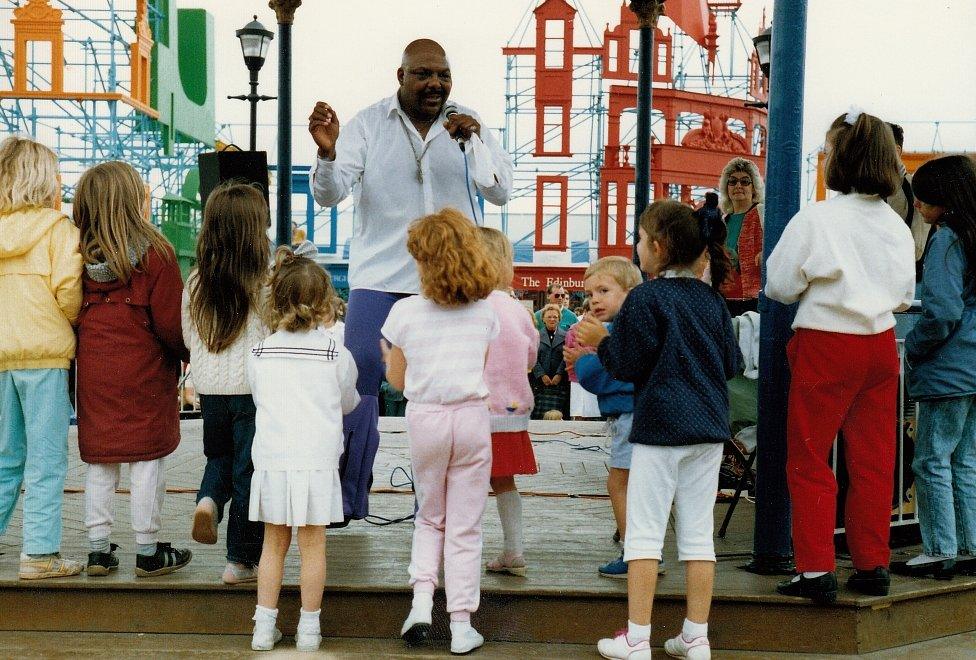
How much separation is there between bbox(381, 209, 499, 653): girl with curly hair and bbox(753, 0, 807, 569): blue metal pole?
1.18 meters

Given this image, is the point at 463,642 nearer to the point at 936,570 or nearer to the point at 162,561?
the point at 162,561

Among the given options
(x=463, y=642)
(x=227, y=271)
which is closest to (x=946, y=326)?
(x=463, y=642)

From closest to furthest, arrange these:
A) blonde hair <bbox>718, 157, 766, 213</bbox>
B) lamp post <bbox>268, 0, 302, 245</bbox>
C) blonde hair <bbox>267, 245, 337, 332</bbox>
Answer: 1. blonde hair <bbox>267, 245, 337, 332</bbox>
2. blonde hair <bbox>718, 157, 766, 213</bbox>
3. lamp post <bbox>268, 0, 302, 245</bbox>

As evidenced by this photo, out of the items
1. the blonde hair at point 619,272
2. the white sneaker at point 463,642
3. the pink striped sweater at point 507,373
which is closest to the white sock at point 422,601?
the white sneaker at point 463,642

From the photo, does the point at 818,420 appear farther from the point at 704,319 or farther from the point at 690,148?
the point at 690,148

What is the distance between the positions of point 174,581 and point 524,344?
1548 millimetres

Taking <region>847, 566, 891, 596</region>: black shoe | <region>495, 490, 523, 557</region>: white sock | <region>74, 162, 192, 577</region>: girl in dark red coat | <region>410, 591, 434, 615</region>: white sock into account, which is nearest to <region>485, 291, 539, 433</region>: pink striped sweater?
<region>495, 490, 523, 557</region>: white sock

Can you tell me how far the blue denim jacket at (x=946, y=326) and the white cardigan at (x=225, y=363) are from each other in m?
2.52

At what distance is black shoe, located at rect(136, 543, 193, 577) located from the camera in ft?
13.8

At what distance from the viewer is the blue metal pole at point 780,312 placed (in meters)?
4.40

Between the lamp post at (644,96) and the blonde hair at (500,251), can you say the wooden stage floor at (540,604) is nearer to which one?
the blonde hair at (500,251)

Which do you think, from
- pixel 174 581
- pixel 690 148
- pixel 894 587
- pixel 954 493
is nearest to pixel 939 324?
pixel 954 493

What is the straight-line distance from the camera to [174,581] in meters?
4.12

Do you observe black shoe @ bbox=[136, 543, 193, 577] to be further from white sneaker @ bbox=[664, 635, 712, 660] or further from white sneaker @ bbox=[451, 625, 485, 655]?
white sneaker @ bbox=[664, 635, 712, 660]
